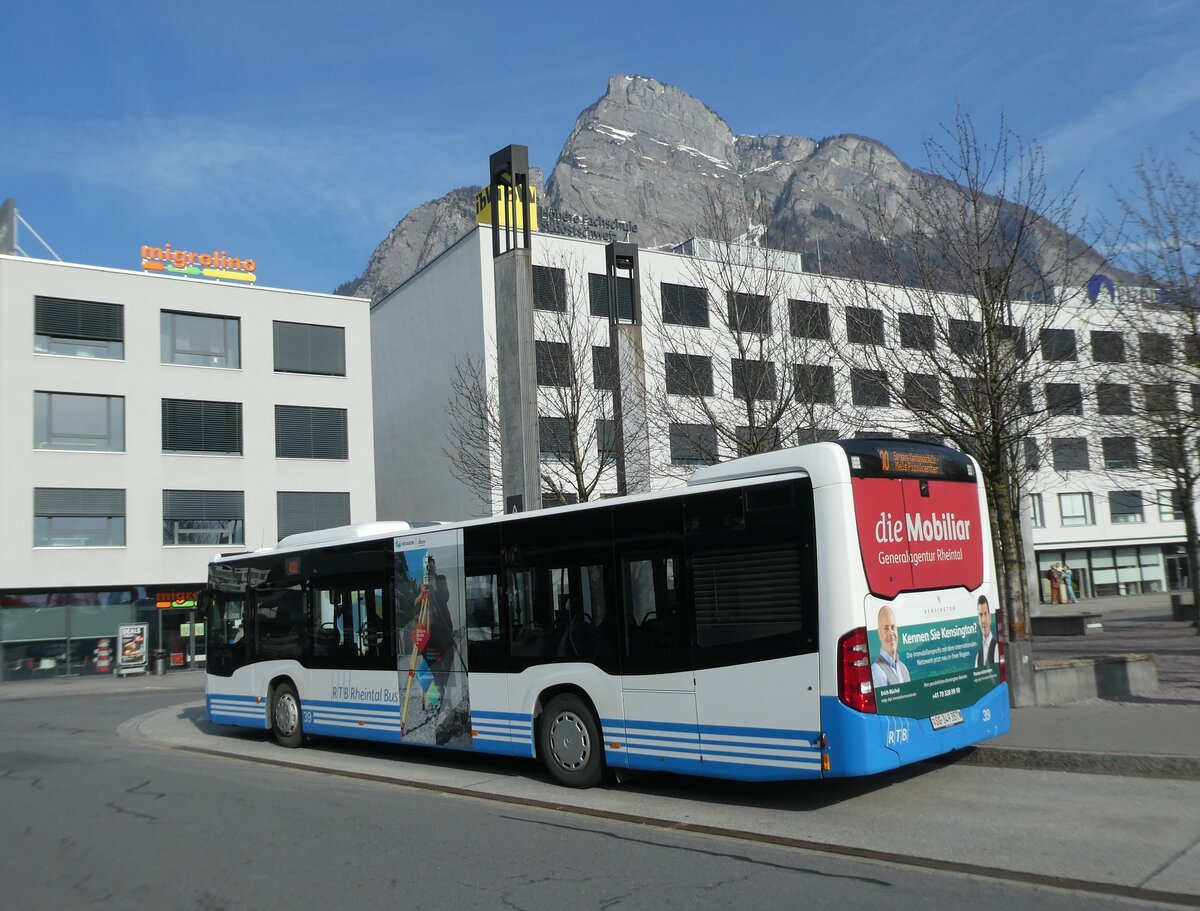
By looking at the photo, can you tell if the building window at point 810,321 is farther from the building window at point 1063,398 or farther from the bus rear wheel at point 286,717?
the bus rear wheel at point 286,717

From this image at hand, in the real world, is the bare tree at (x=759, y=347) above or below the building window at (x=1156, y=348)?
above

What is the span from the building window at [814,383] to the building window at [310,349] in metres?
25.2

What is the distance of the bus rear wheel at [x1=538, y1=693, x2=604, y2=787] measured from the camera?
9953mm

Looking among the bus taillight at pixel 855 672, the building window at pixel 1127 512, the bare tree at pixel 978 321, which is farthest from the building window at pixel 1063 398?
the building window at pixel 1127 512

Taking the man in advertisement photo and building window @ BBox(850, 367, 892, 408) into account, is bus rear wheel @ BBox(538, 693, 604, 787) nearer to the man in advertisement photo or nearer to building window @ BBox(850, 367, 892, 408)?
the man in advertisement photo

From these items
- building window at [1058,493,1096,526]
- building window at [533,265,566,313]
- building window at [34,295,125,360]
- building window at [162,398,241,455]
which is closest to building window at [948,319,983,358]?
building window at [533,265,566,313]

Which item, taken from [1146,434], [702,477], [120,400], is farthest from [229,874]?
[120,400]

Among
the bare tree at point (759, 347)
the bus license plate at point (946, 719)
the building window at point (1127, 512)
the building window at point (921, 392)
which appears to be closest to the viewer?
the bus license plate at point (946, 719)

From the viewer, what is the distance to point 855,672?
314 inches

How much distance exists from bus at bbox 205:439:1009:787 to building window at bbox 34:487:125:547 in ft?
92.4

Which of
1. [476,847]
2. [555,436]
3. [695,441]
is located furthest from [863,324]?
[555,436]

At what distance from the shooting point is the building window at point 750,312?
20.7m

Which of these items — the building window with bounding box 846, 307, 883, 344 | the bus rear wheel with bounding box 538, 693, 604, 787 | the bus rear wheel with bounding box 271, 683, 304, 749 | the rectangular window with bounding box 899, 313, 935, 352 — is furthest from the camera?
the building window with bounding box 846, 307, 883, 344

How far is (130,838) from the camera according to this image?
28.2 feet
